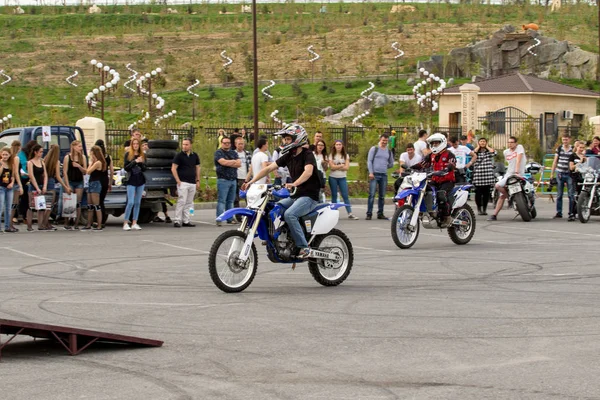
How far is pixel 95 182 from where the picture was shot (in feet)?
71.2

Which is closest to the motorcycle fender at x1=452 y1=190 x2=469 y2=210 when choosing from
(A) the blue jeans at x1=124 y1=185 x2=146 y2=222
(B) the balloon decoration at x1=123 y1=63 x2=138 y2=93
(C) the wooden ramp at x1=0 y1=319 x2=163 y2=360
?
(A) the blue jeans at x1=124 y1=185 x2=146 y2=222

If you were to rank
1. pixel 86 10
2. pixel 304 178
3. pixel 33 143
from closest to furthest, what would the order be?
pixel 304 178 → pixel 33 143 → pixel 86 10

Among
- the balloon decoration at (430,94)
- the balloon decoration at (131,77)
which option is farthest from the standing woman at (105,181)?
the balloon decoration at (131,77)

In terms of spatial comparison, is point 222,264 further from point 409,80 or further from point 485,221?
point 409,80

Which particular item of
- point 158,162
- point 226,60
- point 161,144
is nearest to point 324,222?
point 158,162

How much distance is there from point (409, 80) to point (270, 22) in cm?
4312

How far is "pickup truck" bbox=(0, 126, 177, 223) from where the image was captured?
75.1 ft

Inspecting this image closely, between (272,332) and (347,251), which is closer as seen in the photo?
(272,332)

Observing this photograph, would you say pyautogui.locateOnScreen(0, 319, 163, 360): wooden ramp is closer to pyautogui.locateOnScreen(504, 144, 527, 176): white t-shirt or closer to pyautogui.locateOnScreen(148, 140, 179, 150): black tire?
pyautogui.locateOnScreen(148, 140, 179, 150): black tire

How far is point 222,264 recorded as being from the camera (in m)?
12.6

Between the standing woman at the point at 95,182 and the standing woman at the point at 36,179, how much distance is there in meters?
0.89

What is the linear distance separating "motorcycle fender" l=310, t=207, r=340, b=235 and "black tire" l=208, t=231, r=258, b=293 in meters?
0.82

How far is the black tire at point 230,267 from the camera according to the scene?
12391mm

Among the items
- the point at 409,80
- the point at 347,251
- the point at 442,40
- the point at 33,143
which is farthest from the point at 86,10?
the point at 347,251
